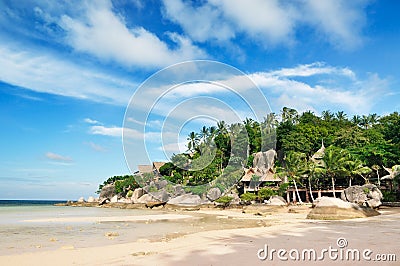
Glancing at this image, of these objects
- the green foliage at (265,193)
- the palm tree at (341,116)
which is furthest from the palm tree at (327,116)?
the green foliage at (265,193)

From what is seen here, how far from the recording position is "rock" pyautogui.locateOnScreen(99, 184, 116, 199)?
67625 millimetres

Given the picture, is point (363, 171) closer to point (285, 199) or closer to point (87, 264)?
point (285, 199)

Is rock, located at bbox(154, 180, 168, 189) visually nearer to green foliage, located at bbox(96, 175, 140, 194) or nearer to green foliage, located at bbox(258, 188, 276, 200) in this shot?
green foliage, located at bbox(96, 175, 140, 194)

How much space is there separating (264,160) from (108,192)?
1449 inches

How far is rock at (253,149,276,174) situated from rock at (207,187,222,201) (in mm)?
7956

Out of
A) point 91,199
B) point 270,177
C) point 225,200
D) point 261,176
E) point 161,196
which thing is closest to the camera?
point 225,200

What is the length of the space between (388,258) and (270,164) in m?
42.4

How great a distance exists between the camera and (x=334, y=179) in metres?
34.6

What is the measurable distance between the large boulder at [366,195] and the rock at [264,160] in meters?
18.6

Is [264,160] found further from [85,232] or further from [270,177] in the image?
[85,232]

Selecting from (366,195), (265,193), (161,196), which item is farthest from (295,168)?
(161,196)

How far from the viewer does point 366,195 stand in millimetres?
26328

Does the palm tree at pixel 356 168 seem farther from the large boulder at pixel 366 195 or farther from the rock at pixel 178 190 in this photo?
the rock at pixel 178 190

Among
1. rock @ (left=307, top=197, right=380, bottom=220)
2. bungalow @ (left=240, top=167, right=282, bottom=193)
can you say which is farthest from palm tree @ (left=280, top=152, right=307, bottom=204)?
rock @ (left=307, top=197, right=380, bottom=220)
